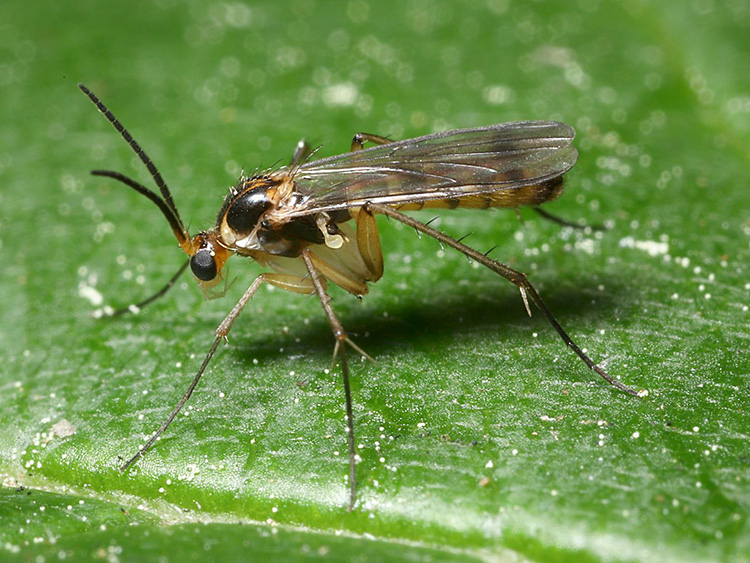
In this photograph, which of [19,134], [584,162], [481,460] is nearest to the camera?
[481,460]

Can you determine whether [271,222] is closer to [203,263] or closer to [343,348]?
[203,263]

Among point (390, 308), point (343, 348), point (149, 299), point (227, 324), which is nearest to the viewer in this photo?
point (343, 348)

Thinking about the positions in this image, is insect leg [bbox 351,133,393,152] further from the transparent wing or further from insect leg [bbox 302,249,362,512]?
insect leg [bbox 302,249,362,512]

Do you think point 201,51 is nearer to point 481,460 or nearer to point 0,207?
point 0,207

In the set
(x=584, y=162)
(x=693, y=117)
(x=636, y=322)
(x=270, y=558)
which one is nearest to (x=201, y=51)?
(x=584, y=162)

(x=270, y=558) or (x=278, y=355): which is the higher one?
(x=278, y=355)

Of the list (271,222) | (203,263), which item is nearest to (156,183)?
(203,263)

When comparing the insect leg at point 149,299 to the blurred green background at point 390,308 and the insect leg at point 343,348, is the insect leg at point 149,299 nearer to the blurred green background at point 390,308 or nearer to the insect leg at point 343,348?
the blurred green background at point 390,308
